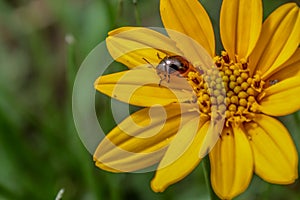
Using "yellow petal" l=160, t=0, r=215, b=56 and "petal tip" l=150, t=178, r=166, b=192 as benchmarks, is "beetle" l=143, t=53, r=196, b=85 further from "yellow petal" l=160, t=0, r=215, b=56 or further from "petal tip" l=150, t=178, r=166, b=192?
"petal tip" l=150, t=178, r=166, b=192

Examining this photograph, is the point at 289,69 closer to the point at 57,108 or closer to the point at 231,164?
the point at 231,164

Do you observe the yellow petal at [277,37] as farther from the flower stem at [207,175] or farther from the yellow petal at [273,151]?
the flower stem at [207,175]

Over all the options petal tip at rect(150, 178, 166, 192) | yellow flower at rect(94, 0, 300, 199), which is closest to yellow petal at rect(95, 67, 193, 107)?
yellow flower at rect(94, 0, 300, 199)

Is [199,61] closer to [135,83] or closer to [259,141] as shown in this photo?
[135,83]

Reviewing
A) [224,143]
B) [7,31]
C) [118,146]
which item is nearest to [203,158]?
[224,143]

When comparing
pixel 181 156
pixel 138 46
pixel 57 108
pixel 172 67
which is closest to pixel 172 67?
pixel 172 67

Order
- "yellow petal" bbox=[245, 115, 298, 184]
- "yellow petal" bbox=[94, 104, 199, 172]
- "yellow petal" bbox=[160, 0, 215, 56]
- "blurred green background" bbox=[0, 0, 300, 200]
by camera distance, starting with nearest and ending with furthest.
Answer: "yellow petal" bbox=[245, 115, 298, 184] → "yellow petal" bbox=[94, 104, 199, 172] → "yellow petal" bbox=[160, 0, 215, 56] → "blurred green background" bbox=[0, 0, 300, 200]
